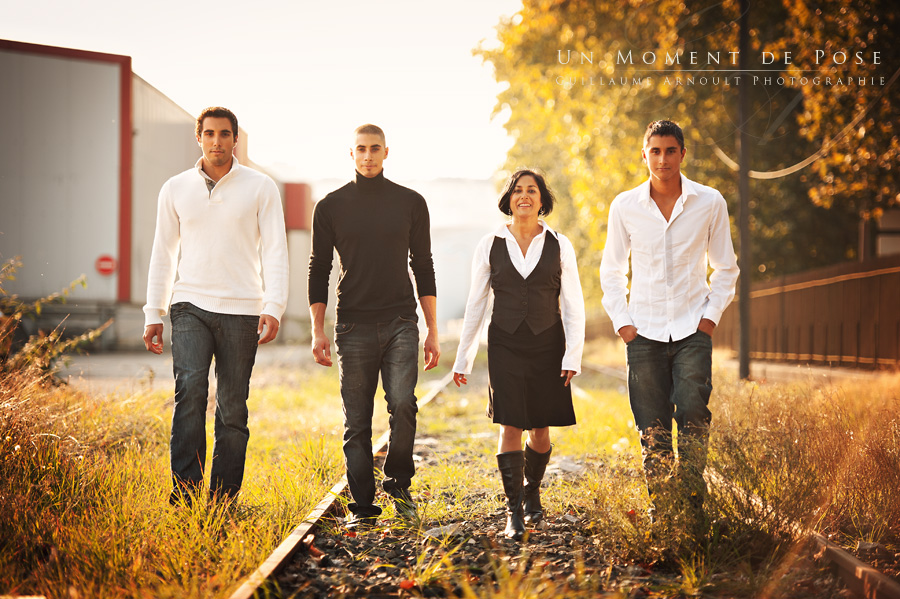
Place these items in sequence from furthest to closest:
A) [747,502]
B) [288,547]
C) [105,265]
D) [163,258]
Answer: [105,265], [163,258], [747,502], [288,547]

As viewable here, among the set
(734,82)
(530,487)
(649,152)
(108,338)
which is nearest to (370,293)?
(530,487)

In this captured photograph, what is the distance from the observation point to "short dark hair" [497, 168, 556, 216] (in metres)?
5.11

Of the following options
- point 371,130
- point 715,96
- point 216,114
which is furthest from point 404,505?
point 715,96

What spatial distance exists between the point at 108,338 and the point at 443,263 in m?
97.4

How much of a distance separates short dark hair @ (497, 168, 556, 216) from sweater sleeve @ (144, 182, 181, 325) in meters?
1.96

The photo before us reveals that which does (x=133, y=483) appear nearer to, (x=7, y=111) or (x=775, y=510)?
(x=775, y=510)

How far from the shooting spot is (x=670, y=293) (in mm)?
4738

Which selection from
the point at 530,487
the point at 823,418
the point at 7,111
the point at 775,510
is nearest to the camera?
the point at 775,510

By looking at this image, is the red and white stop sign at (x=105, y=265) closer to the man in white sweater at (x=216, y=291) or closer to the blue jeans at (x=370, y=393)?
the man in white sweater at (x=216, y=291)

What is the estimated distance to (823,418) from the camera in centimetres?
584

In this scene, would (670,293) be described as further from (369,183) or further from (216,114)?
(216,114)

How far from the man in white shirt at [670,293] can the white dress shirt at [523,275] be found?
0.66ft

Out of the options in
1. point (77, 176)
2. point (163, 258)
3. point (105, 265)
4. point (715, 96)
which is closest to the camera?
point (163, 258)

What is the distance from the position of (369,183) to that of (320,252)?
1.71 ft
